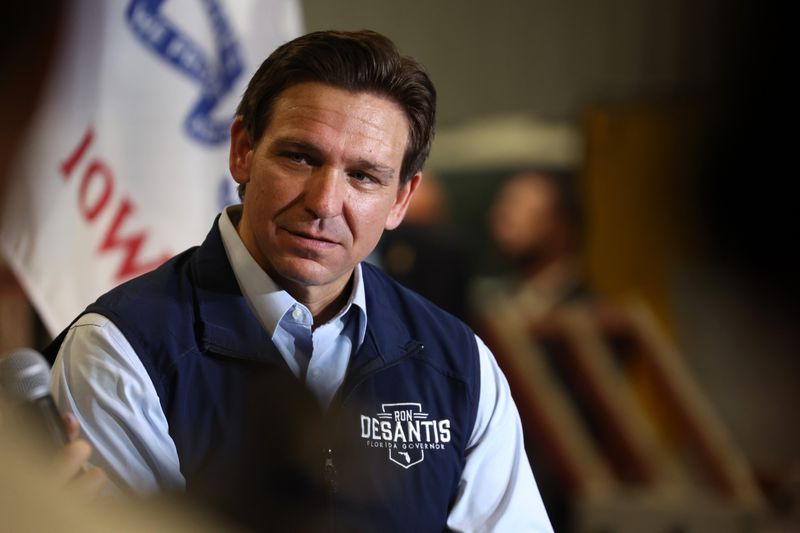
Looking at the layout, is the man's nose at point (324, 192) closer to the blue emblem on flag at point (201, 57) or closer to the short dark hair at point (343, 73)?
the short dark hair at point (343, 73)

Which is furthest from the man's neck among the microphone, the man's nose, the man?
the microphone

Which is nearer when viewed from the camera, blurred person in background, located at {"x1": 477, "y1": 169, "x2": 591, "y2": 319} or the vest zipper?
the vest zipper

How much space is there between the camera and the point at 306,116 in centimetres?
97

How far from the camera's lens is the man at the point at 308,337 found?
958 mm

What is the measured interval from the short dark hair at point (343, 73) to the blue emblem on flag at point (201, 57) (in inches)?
25.4

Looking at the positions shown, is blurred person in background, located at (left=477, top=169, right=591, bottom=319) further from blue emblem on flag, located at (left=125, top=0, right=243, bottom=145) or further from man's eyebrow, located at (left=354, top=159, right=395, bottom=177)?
man's eyebrow, located at (left=354, top=159, right=395, bottom=177)

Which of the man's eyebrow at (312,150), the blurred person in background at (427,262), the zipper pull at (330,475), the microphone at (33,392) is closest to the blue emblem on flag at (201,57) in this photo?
the man's eyebrow at (312,150)

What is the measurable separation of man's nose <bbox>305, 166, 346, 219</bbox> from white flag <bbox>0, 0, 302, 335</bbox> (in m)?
0.73

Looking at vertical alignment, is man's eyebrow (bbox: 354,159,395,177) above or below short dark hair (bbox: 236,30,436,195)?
below

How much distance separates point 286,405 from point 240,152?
0.26 meters

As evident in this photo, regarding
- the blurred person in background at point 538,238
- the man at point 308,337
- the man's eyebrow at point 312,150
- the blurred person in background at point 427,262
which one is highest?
the man's eyebrow at point 312,150

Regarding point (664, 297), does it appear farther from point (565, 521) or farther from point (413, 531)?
point (413, 531)

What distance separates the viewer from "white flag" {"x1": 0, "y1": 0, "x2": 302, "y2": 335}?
5.24ft

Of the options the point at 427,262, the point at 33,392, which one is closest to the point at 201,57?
the point at 33,392
